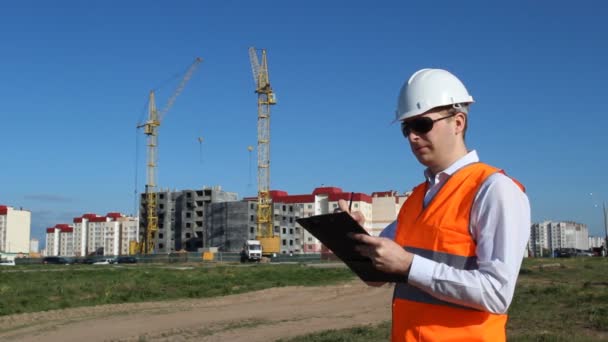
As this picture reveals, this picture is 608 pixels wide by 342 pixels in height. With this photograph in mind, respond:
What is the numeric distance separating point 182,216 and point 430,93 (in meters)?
119

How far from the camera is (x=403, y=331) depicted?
2318 mm

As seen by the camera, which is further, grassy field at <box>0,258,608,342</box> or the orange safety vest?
grassy field at <box>0,258,608,342</box>

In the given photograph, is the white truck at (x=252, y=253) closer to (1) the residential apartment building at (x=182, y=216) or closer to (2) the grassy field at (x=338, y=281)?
(2) the grassy field at (x=338, y=281)

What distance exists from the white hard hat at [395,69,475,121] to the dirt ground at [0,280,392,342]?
958cm

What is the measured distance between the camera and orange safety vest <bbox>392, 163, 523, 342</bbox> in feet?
7.18

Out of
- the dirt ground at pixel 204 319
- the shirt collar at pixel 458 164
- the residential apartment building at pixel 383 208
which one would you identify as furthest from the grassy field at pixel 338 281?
the residential apartment building at pixel 383 208

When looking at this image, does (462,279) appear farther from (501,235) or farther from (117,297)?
(117,297)

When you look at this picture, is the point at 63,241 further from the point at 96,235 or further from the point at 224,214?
the point at 224,214

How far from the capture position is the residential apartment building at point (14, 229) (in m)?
153

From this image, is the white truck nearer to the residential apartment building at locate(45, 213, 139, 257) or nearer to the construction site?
the construction site

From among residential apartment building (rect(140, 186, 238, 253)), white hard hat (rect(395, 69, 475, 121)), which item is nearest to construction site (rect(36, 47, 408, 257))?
residential apartment building (rect(140, 186, 238, 253))

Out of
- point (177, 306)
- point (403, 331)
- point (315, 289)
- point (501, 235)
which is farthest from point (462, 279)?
point (315, 289)

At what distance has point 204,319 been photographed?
14.9 m

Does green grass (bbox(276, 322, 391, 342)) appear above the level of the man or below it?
below
